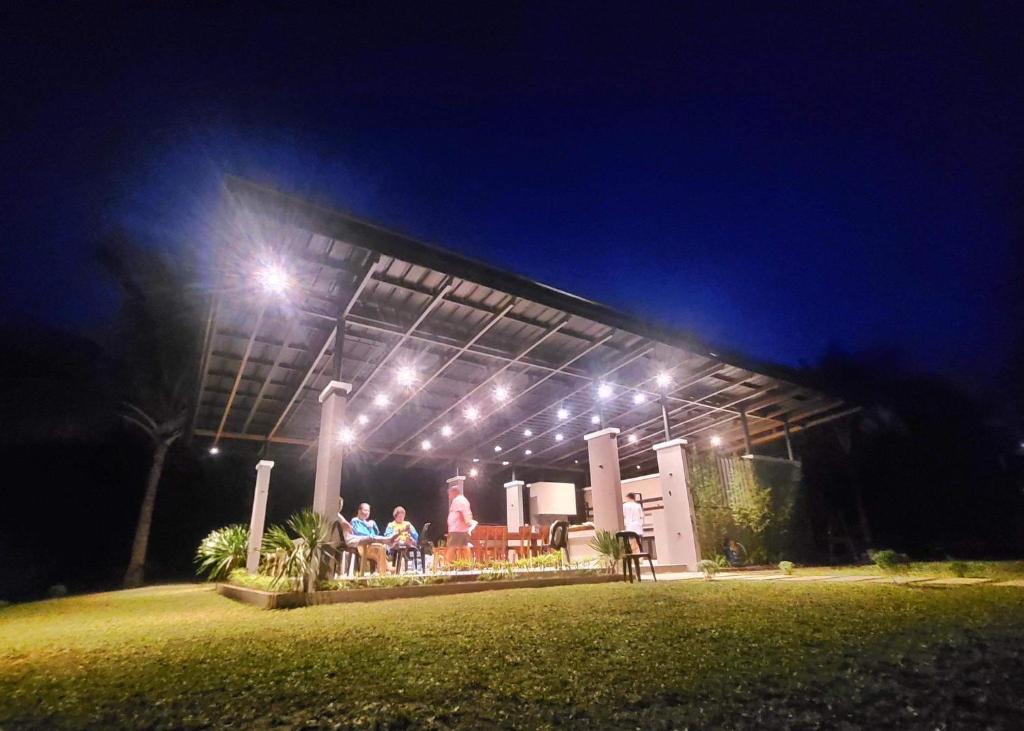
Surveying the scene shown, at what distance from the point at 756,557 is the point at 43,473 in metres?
20.6

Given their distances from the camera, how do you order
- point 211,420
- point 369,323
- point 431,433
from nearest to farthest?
point 369,323
point 211,420
point 431,433

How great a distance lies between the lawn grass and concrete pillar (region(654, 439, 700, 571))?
592cm

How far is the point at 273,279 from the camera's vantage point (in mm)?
6906

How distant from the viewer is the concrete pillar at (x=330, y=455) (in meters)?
7.03

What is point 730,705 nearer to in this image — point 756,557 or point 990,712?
point 990,712

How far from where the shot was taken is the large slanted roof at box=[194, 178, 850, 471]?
6699mm

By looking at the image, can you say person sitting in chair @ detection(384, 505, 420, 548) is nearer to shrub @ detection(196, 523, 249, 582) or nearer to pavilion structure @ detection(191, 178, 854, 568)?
pavilion structure @ detection(191, 178, 854, 568)

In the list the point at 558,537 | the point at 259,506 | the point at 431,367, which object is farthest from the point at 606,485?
the point at 259,506

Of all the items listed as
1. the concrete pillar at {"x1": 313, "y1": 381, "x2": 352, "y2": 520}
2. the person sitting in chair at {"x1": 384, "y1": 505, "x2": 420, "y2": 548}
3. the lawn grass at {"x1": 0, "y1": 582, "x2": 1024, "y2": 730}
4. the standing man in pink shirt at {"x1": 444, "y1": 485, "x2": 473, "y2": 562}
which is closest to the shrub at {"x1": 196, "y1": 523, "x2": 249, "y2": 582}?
the person sitting in chair at {"x1": 384, "y1": 505, "x2": 420, "y2": 548}

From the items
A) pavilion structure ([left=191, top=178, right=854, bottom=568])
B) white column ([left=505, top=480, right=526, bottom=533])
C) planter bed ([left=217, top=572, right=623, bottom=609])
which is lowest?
planter bed ([left=217, top=572, right=623, bottom=609])

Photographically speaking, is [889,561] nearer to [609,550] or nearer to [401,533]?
[609,550]

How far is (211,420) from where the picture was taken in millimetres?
13523

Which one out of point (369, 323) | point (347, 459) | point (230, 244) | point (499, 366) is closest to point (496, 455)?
point (347, 459)

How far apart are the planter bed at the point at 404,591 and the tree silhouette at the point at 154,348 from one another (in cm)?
918
